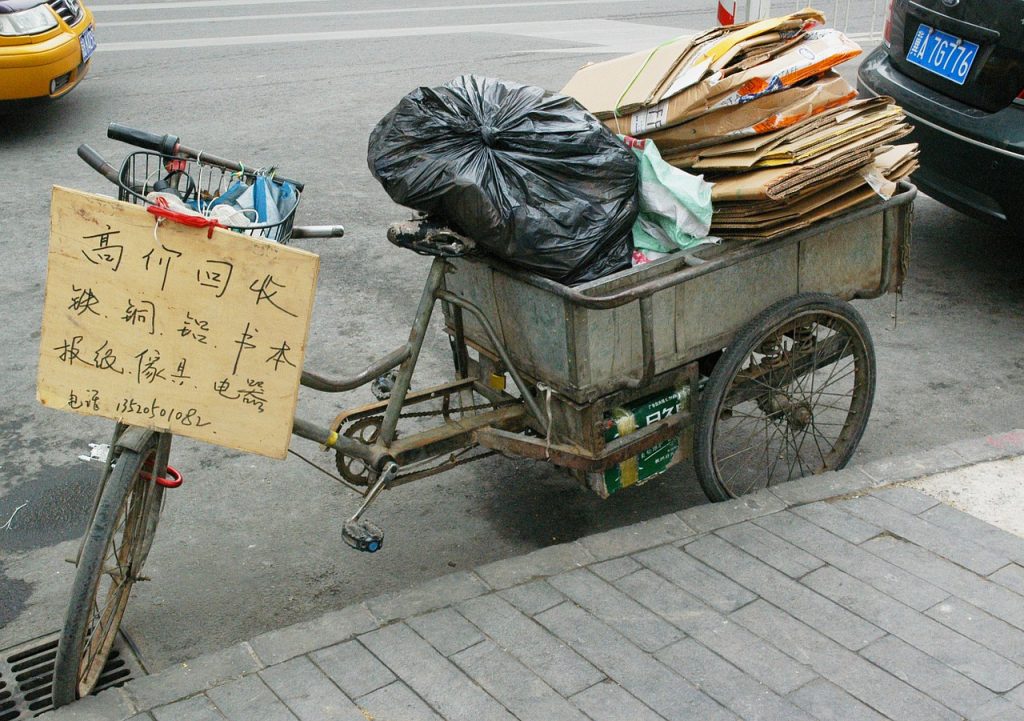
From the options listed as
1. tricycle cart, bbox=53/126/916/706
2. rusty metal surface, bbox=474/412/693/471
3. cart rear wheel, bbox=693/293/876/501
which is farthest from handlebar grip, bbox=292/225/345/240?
cart rear wheel, bbox=693/293/876/501

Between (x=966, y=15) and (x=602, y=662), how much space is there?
393cm

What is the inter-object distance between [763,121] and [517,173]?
0.90m

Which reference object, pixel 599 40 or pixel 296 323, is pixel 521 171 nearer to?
pixel 296 323

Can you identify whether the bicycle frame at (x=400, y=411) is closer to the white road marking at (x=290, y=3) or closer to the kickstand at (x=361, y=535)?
the kickstand at (x=361, y=535)

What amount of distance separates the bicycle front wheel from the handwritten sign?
176mm

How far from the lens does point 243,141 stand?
326 inches

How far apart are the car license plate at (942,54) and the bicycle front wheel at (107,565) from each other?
4.32 meters

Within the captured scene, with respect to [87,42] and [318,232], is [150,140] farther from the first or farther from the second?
[87,42]

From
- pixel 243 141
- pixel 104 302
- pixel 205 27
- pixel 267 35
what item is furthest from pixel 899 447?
→ pixel 205 27

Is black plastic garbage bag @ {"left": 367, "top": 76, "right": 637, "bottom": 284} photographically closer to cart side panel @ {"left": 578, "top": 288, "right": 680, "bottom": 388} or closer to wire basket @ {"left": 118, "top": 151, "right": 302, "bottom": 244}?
cart side panel @ {"left": 578, "top": 288, "right": 680, "bottom": 388}

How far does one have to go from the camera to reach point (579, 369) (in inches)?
132

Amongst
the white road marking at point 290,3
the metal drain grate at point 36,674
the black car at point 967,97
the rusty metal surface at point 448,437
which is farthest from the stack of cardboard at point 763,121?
the white road marking at point 290,3

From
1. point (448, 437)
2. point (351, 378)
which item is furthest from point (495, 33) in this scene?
point (351, 378)

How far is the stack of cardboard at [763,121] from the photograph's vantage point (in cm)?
356
